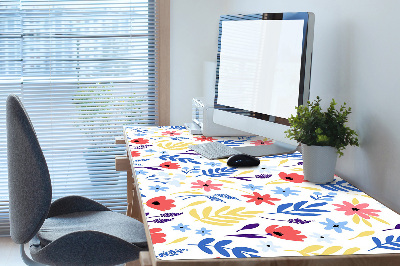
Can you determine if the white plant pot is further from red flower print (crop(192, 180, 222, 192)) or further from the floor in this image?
the floor

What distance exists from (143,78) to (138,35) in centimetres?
26

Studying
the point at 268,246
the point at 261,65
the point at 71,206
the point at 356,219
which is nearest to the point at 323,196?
the point at 356,219

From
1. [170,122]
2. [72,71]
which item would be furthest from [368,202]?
[72,71]

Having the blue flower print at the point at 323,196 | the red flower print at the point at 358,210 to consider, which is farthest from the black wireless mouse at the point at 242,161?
the red flower print at the point at 358,210

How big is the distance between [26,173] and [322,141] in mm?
910

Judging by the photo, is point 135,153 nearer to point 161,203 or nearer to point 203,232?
point 161,203

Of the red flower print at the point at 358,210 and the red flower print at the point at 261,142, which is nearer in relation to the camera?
the red flower print at the point at 358,210

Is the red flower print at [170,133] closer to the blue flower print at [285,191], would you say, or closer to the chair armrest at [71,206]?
the chair armrest at [71,206]

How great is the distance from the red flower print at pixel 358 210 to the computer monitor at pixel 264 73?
465 millimetres

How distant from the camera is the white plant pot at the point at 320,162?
167 cm

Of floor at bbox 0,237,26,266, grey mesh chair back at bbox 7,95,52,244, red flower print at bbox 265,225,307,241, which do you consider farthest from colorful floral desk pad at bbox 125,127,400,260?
floor at bbox 0,237,26,266

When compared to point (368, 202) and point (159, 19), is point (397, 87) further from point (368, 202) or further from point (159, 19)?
point (159, 19)

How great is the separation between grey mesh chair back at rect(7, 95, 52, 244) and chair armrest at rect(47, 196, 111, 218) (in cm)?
42

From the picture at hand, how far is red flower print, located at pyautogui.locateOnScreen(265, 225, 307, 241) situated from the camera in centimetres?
123
